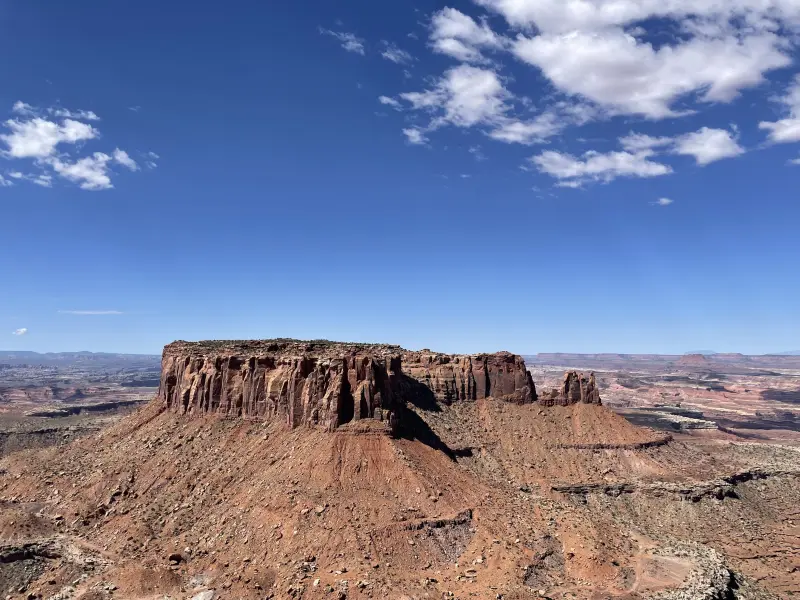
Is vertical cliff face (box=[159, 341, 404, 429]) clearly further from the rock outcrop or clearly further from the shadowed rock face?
the rock outcrop

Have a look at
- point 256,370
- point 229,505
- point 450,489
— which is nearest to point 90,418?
point 256,370

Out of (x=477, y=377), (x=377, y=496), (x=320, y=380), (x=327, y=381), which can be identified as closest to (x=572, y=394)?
(x=477, y=377)

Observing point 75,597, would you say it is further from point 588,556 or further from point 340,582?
point 588,556

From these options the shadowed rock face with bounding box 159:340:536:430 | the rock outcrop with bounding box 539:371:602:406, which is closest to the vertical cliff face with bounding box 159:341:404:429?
the shadowed rock face with bounding box 159:340:536:430

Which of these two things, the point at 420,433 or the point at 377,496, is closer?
the point at 377,496

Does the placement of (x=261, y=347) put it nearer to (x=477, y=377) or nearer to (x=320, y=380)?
(x=320, y=380)

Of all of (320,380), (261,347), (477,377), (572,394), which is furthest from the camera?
(572,394)
